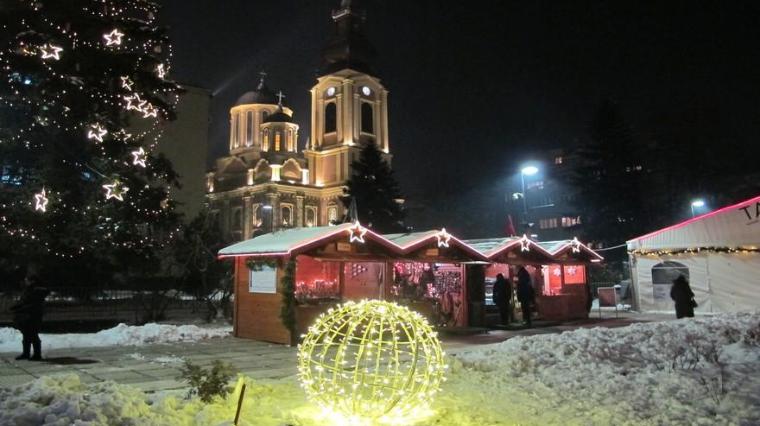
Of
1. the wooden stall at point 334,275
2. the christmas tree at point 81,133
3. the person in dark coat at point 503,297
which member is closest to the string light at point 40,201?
the christmas tree at point 81,133

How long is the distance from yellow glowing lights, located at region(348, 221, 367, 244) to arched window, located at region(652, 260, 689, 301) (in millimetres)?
14836

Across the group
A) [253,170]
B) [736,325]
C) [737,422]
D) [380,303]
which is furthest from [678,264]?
[253,170]

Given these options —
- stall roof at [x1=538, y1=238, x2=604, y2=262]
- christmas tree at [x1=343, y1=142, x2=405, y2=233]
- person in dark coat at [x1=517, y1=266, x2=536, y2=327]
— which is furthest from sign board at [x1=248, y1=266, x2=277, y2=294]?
christmas tree at [x1=343, y1=142, x2=405, y2=233]

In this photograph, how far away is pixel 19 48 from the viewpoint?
1253cm

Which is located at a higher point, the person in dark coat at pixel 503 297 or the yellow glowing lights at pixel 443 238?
the yellow glowing lights at pixel 443 238

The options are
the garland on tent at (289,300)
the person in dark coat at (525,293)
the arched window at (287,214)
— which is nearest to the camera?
the garland on tent at (289,300)

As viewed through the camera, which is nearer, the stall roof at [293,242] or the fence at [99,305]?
the stall roof at [293,242]

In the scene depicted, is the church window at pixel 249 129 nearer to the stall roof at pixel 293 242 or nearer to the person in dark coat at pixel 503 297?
the stall roof at pixel 293 242

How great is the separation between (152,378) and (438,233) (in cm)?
1010

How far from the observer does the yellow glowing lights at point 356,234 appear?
1619 centimetres

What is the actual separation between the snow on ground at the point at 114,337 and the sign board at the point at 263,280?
1880 millimetres

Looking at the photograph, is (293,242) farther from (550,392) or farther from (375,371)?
(375,371)

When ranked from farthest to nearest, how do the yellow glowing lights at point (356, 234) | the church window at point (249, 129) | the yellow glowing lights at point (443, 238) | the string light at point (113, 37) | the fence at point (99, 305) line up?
the church window at point (249, 129), the fence at point (99, 305), the yellow glowing lights at point (443, 238), the yellow glowing lights at point (356, 234), the string light at point (113, 37)

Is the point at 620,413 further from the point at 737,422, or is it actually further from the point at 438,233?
the point at 438,233
